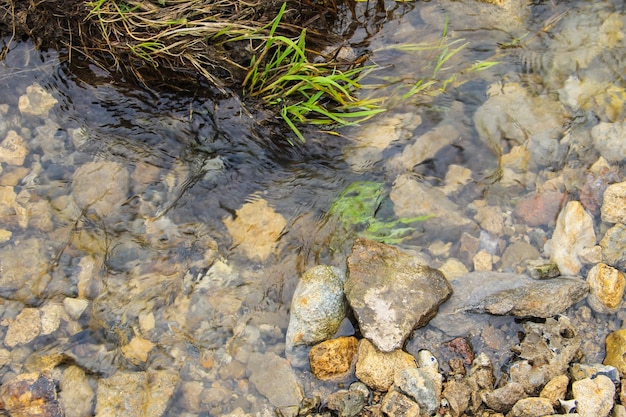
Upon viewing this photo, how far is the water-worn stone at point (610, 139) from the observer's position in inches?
123

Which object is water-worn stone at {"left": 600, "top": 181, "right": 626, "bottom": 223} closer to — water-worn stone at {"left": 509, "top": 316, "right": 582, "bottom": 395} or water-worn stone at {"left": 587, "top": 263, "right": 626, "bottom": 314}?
water-worn stone at {"left": 587, "top": 263, "right": 626, "bottom": 314}

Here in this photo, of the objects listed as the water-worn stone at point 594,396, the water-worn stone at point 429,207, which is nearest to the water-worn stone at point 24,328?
the water-worn stone at point 429,207

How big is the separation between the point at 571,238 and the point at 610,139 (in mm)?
788

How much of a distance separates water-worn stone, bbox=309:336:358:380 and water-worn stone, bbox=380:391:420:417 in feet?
0.89

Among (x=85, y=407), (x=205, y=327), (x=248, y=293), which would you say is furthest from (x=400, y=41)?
(x=85, y=407)

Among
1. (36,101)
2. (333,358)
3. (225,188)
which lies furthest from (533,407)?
(36,101)

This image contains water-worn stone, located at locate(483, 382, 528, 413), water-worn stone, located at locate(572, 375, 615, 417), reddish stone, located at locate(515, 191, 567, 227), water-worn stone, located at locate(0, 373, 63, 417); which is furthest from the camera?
reddish stone, located at locate(515, 191, 567, 227)

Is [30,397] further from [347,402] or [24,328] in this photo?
[347,402]

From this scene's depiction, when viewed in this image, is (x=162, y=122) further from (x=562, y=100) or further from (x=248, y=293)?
(x=562, y=100)

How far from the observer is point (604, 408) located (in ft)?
7.99

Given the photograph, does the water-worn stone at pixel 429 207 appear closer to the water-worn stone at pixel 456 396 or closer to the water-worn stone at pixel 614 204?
the water-worn stone at pixel 614 204

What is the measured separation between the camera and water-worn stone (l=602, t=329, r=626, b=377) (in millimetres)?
2576

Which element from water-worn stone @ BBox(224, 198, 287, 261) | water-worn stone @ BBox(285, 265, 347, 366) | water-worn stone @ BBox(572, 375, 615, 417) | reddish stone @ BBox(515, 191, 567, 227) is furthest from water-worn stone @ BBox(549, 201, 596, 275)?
water-worn stone @ BBox(224, 198, 287, 261)

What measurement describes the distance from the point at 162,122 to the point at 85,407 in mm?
1883
